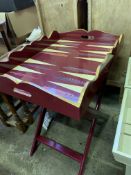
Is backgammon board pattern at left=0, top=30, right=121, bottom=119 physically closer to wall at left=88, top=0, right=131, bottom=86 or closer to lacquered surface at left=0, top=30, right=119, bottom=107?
lacquered surface at left=0, top=30, right=119, bottom=107

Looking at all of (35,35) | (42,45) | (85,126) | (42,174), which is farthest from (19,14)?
(42,174)

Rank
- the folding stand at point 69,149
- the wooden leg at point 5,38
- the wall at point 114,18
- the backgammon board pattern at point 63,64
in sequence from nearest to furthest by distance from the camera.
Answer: the backgammon board pattern at point 63,64 < the folding stand at point 69,149 < the wall at point 114,18 < the wooden leg at point 5,38

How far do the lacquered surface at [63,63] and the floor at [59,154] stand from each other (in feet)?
2.33

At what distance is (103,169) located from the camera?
1.26 meters

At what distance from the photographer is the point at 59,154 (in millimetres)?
1401

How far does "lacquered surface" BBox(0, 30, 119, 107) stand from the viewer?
96 cm

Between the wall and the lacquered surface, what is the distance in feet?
0.37

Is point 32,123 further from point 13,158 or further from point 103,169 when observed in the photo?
point 103,169

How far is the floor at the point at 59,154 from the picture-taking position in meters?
1.29

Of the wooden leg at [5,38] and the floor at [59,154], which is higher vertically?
the wooden leg at [5,38]

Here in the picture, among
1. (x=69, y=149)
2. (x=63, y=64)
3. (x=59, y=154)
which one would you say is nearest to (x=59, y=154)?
(x=59, y=154)

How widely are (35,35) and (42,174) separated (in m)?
1.39

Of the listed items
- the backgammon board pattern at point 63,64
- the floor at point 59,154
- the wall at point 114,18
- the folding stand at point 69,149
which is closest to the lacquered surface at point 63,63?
the backgammon board pattern at point 63,64

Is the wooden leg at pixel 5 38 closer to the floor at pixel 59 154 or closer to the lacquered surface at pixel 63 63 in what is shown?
the lacquered surface at pixel 63 63
